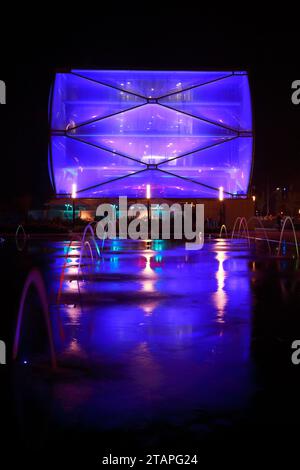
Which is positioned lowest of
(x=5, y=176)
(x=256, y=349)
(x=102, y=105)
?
(x=256, y=349)

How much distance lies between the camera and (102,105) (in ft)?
180

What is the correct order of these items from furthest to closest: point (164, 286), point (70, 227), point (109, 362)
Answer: point (70, 227), point (164, 286), point (109, 362)

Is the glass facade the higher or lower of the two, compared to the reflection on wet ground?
higher

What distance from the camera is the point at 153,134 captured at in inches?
2170

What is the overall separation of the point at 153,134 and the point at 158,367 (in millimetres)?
50059

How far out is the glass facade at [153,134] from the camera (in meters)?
54.0

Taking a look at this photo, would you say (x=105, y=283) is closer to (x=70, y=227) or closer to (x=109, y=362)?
(x=109, y=362)

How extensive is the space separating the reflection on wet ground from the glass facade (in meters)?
42.2

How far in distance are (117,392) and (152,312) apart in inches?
180

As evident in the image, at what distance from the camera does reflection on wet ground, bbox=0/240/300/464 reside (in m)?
4.39

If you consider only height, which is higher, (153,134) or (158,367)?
(153,134)

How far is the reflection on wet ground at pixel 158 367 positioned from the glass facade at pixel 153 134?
139 ft

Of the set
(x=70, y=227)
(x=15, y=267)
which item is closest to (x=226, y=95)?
(x=70, y=227)

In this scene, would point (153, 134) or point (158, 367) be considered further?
point (153, 134)
